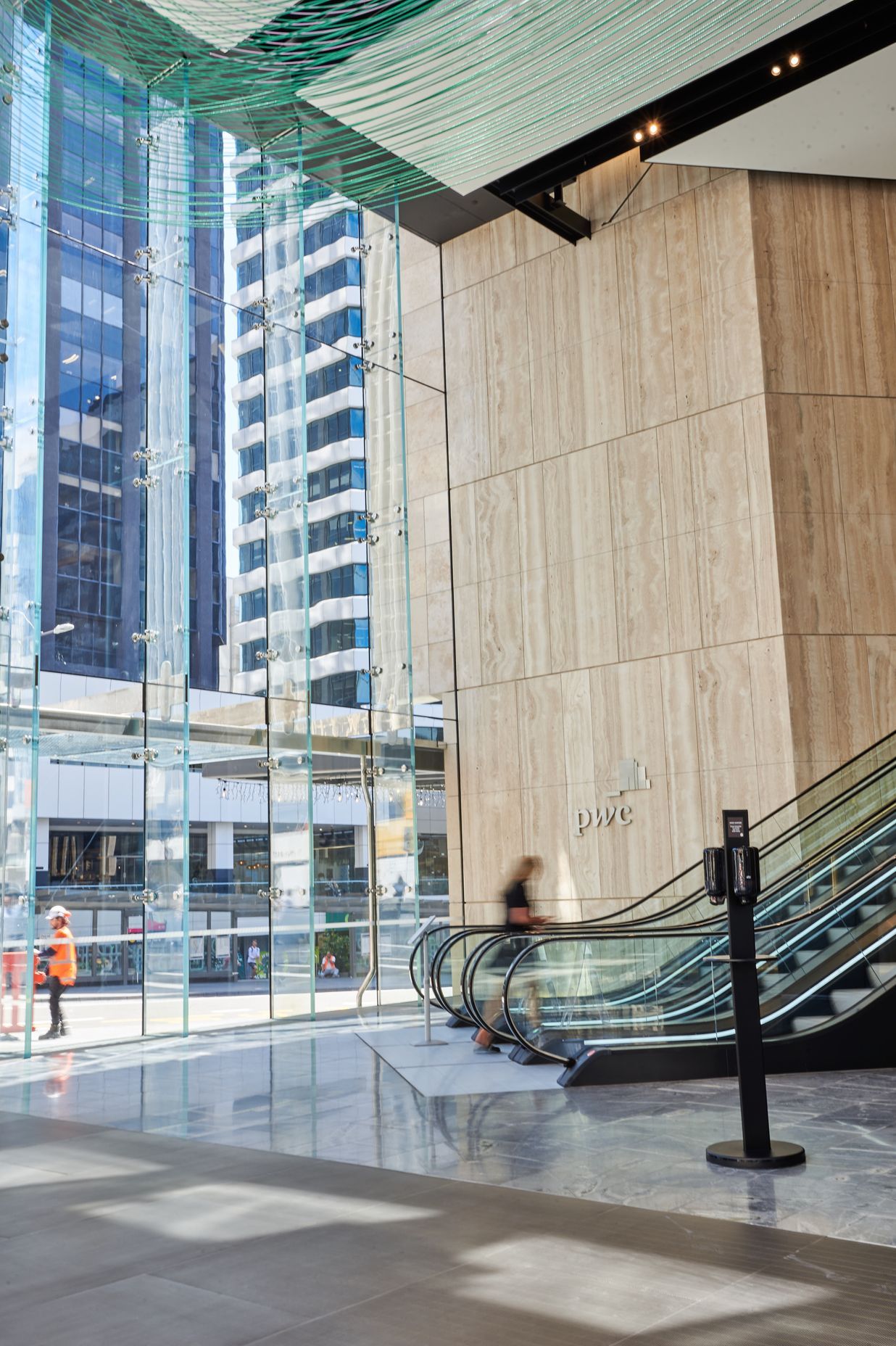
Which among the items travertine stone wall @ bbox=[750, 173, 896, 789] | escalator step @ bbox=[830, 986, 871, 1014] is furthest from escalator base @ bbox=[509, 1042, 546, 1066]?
travertine stone wall @ bbox=[750, 173, 896, 789]

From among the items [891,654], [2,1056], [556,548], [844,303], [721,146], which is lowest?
[2,1056]

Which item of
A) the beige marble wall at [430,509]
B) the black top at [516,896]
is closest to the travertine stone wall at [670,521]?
the beige marble wall at [430,509]

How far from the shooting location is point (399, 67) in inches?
352

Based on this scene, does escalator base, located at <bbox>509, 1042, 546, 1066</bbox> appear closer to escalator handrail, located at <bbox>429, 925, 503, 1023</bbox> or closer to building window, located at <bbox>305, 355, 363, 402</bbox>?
escalator handrail, located at <bbox>429, 925, 503, 1023</bbox>

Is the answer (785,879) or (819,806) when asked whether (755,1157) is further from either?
(819,806)

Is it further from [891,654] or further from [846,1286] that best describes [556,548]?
[846,1286]

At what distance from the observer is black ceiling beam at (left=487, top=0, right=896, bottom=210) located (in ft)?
34.1

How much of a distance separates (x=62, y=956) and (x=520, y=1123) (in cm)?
543

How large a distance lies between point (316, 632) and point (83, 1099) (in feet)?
21.3

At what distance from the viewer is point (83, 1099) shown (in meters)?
7.12

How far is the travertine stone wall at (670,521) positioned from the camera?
37.8 ft

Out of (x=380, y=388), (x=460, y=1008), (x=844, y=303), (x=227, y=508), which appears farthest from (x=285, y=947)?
(x=844, y=303)

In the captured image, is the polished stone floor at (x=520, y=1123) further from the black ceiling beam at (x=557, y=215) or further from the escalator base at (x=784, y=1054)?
the black ceiling beam at (x=557, y=215)

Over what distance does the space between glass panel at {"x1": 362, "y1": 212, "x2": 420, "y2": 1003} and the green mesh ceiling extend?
3.71ft
